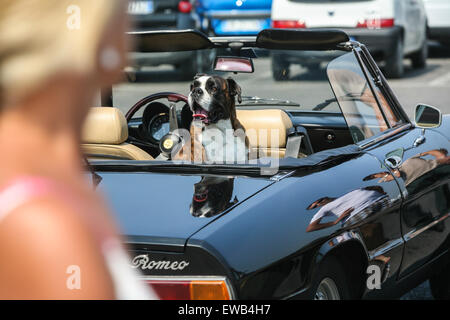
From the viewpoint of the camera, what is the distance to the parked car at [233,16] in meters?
16.0

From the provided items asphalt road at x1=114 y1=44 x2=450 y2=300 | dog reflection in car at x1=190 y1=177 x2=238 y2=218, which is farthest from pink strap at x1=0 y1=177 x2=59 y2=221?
asphalt road at x1=114 y1=44 x2=450 y2=300

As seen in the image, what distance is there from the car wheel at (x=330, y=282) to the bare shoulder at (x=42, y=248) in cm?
207

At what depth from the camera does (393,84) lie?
14.8 metres

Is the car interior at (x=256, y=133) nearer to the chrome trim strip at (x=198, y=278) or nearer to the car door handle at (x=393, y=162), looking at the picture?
the car door handle at (x=393, y=162)

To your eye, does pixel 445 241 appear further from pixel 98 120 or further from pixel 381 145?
pixel 98 120

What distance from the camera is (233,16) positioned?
16.1m

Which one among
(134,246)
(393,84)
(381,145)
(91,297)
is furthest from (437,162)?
(393,84)

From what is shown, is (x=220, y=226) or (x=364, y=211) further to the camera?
(x=364, y=211)

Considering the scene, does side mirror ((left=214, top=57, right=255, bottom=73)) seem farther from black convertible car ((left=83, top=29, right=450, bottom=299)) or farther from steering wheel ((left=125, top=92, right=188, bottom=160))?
steering wheel ((left=125, top=92, right=188, bottom=160))

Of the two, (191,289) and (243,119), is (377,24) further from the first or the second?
(191,289)

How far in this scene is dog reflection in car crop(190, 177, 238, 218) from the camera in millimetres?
2943

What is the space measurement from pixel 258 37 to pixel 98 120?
39.6 inches

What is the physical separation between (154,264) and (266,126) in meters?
2.10
